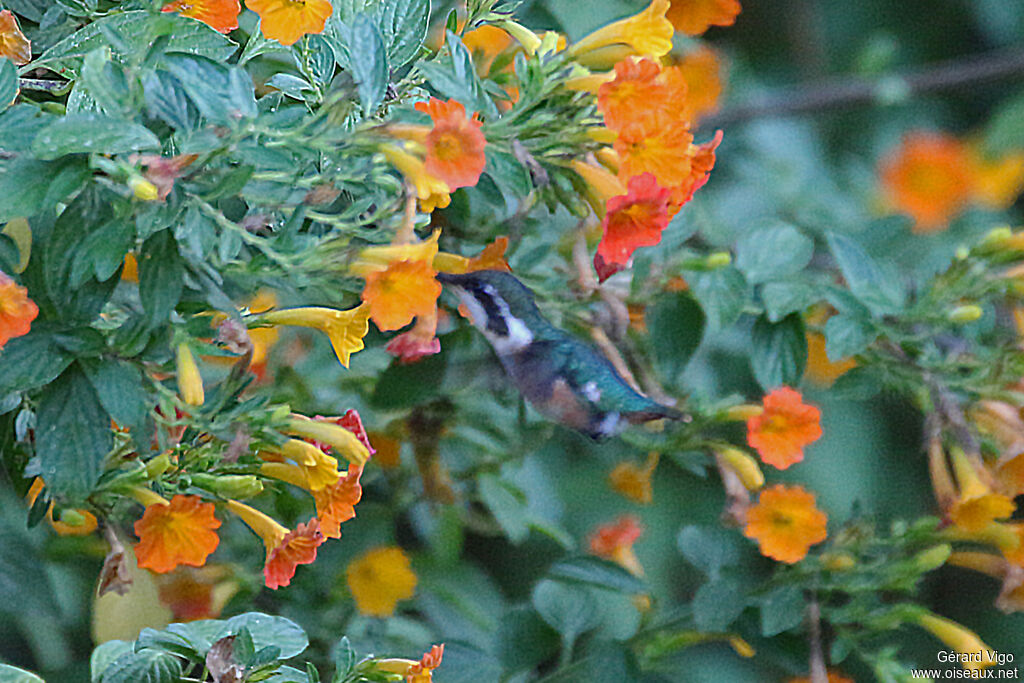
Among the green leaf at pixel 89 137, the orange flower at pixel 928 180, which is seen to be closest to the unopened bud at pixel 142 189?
the green leaf at pixel 89 137

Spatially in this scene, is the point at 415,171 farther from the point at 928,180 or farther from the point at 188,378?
the point at 928,180

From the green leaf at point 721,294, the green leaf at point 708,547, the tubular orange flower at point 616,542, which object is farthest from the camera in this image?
the tubular orange flower at point 616,542

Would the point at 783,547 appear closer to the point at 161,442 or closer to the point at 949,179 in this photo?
the point at 161,442

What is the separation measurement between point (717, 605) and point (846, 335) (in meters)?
0.26

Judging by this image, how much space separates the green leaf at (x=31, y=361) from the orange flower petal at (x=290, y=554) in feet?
0.56

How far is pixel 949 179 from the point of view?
216 centimetres

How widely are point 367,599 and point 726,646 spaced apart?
952 mm

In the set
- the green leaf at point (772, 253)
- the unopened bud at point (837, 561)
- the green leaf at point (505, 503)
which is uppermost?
the green leaf at point (772, 253)

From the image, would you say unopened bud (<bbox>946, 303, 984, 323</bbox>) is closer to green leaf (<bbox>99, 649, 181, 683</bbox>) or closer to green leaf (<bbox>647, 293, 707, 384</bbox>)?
green leaf (<bbox>647, 293, 707, 384</bbox>)

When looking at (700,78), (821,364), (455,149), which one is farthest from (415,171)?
(700,78)

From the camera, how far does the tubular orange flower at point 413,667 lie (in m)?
0.57

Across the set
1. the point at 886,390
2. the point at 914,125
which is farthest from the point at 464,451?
the point at 914,125

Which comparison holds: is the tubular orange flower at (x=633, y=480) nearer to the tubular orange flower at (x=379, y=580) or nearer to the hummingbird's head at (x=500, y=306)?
the tubular orange flower at (x=379, y=580)

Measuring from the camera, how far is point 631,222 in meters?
0.58
